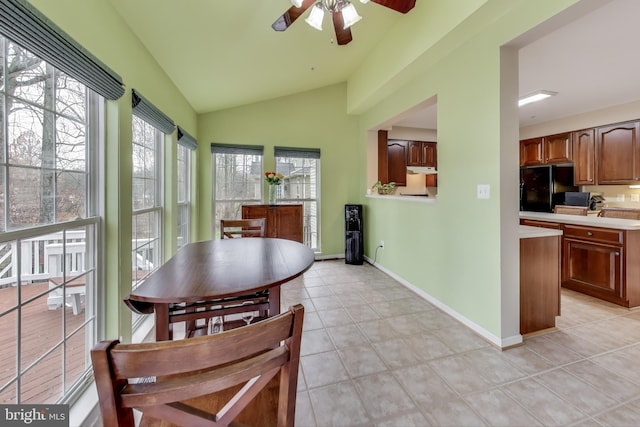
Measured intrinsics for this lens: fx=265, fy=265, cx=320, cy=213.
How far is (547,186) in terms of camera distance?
4.47 m

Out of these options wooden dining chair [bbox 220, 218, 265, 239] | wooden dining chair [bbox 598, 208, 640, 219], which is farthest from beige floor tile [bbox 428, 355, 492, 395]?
wooden dining chair [bbox 598, 208, 640, 219]

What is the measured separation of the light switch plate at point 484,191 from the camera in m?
2.10

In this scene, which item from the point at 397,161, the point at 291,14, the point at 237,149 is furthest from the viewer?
the point at 397,161

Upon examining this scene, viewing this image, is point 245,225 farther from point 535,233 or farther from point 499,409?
point 535,233

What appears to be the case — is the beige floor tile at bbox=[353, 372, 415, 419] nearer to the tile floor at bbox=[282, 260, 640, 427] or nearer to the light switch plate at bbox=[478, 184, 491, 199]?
the tile floor at bbox=[282, 260, 640, 427]

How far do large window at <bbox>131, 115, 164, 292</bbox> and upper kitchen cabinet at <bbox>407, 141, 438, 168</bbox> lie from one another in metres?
4.13

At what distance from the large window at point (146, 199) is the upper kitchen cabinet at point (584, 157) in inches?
233

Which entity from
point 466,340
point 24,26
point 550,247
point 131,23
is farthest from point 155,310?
point 550,247

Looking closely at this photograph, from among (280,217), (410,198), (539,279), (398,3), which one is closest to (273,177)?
(280,217)

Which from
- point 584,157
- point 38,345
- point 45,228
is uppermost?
point 584,157

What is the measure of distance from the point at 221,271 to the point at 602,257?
12.2 feet

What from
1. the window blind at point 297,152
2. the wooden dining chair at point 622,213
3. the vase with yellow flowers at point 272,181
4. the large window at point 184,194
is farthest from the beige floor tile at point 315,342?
the wooden dining chair at point 622,213

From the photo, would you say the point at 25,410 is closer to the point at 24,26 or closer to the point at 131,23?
the point at 24,26

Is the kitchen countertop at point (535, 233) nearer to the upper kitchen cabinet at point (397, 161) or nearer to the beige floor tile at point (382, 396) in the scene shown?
the beige floor tile at point (382, 396)
